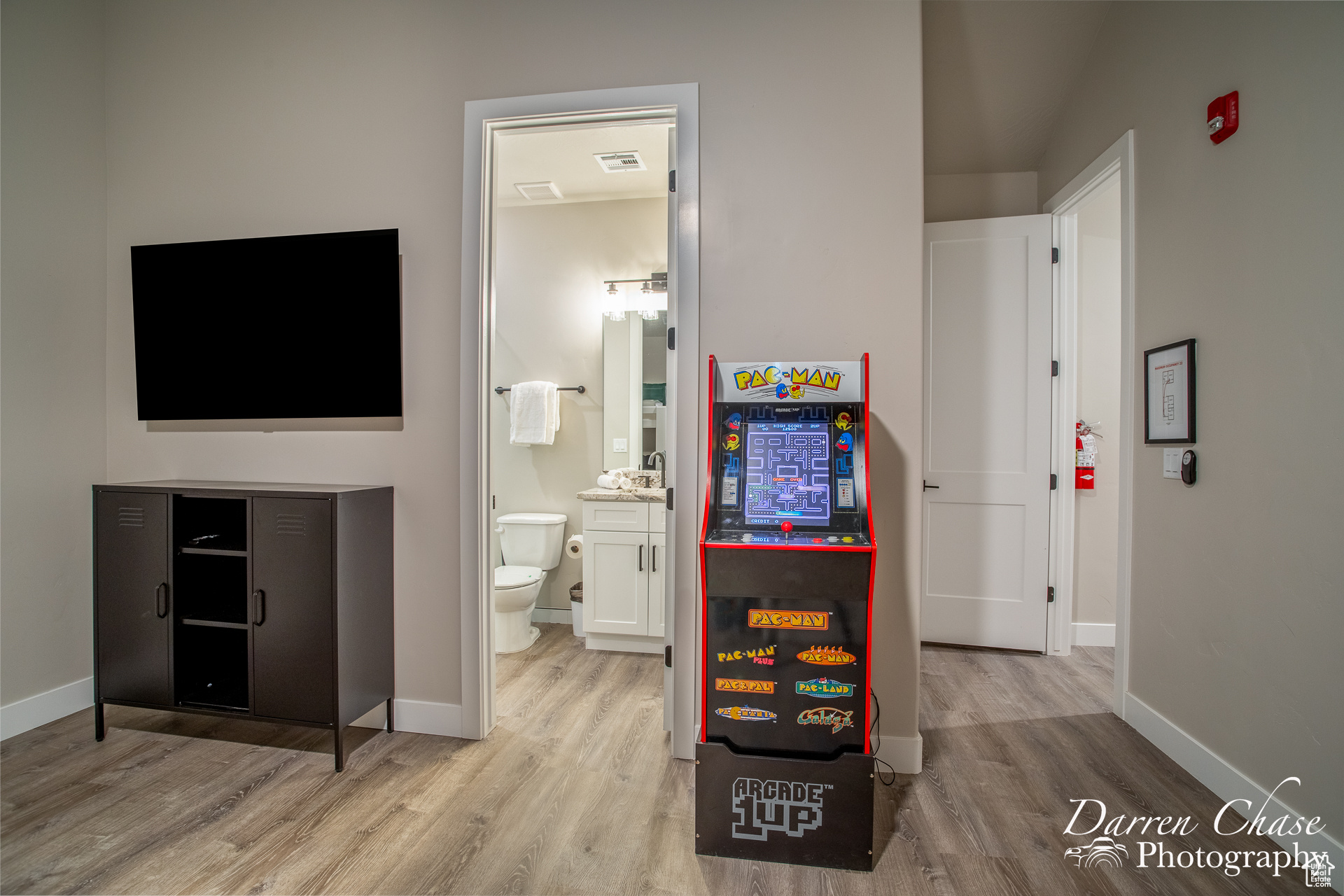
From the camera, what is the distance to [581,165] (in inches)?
133

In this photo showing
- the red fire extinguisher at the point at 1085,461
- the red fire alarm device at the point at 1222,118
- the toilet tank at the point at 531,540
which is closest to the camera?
the red fire alarm device at the point at 1222,118

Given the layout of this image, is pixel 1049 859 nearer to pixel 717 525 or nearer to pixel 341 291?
pixel 717 525

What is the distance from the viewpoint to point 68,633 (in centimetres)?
246

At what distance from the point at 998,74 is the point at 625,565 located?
313 centimetres

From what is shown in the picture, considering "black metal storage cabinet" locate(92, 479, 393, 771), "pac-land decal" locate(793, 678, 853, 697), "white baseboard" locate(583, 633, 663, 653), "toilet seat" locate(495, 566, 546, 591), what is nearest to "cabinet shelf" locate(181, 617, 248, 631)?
"black metal storage cabinet" locate(92, 479, 393, 771)

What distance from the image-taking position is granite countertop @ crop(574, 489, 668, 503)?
10.4 ft

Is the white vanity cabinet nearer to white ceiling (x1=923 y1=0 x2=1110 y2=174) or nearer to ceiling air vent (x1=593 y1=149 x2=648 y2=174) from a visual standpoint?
ceiling air vent (x1=593 y1=149 x2=648 y2=174)

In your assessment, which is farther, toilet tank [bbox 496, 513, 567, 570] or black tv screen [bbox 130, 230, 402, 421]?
toilet tank [bbox 496, 513, 567, 570]

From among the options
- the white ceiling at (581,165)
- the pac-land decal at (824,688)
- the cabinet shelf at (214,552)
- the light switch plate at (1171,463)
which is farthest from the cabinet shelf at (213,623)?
the light switch plate at (1171,463)

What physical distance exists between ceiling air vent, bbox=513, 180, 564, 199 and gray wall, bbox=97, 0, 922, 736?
1.30 meters

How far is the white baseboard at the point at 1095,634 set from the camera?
337cm

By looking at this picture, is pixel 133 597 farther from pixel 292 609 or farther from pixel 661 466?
pixel 661 466

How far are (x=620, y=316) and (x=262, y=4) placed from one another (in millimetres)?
2136

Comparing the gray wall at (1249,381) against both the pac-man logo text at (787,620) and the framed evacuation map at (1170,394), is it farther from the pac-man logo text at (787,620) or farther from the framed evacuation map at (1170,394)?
the pac-man logo text at (787,620)
